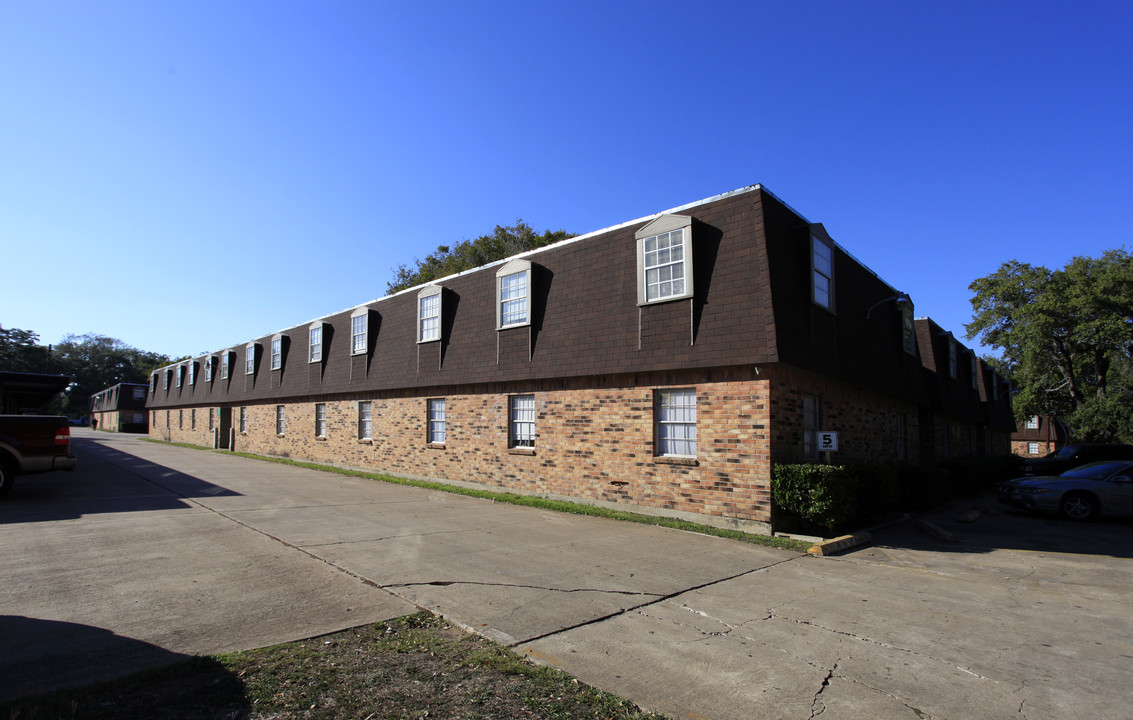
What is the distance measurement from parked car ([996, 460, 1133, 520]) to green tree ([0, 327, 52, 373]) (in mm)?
105954

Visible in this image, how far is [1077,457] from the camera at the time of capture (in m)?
24.0

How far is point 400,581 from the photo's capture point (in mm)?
6766

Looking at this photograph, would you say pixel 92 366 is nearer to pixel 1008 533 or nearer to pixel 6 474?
pixel 6 474

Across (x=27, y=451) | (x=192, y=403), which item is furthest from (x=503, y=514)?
(x=192, y=403)

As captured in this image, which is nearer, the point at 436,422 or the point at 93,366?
the point at 436,422

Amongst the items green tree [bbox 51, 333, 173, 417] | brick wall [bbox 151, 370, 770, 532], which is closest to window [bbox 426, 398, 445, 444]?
brick wall [bbox 151, 370, 770, 532]

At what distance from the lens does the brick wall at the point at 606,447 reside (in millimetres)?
Result: 10438

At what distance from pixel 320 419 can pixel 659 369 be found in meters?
17.7

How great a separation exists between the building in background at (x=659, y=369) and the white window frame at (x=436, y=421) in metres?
0.06

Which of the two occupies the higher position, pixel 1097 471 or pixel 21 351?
pixel 21 351

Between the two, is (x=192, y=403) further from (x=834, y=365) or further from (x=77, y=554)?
(x=834, y=365)

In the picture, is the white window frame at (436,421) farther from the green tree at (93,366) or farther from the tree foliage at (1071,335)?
the green tree at (93,366)

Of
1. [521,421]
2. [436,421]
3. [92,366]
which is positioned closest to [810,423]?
[521,421]

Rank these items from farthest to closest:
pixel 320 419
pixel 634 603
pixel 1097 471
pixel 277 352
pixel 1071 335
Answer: pixel 1071 335 → pixel 277 352 → pixel 320 419 → pixel 1097 471 → pixel 634 603
